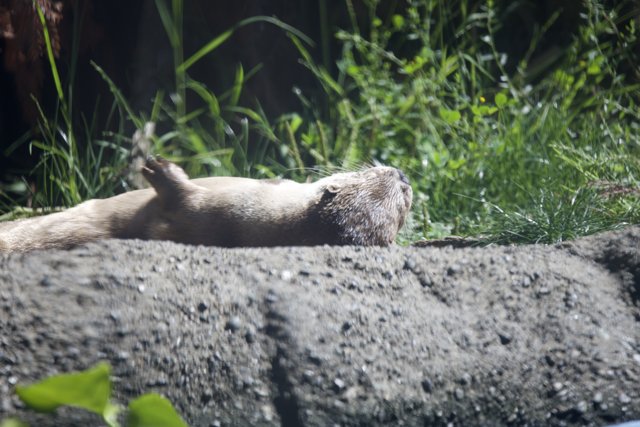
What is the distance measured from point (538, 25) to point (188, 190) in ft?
10.4

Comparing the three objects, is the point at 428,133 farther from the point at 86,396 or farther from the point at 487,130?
the point at 86,396

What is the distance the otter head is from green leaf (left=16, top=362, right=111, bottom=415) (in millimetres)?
1781

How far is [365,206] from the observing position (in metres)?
3.08

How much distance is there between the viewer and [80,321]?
7.04 ft

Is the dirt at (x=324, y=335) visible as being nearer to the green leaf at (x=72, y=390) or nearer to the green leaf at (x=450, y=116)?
the green leaf at (x=72, y=390)

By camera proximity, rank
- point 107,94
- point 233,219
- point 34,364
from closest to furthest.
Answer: point 34,364 < point 233,219 < point 107,94

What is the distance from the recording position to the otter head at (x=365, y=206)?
302 centimetres

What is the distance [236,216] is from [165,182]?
300 millimetres

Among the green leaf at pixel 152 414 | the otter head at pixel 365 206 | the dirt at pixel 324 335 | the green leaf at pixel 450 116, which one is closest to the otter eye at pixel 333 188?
the otter head at pixel 365 206

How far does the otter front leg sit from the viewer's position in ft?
10.4

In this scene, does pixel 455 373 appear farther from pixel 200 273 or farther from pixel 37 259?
pixel 37 259

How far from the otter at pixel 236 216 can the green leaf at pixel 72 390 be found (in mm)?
1784

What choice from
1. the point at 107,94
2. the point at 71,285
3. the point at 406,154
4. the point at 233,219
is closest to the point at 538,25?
the point at 406,154

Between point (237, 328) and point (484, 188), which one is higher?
point (237, 328)
